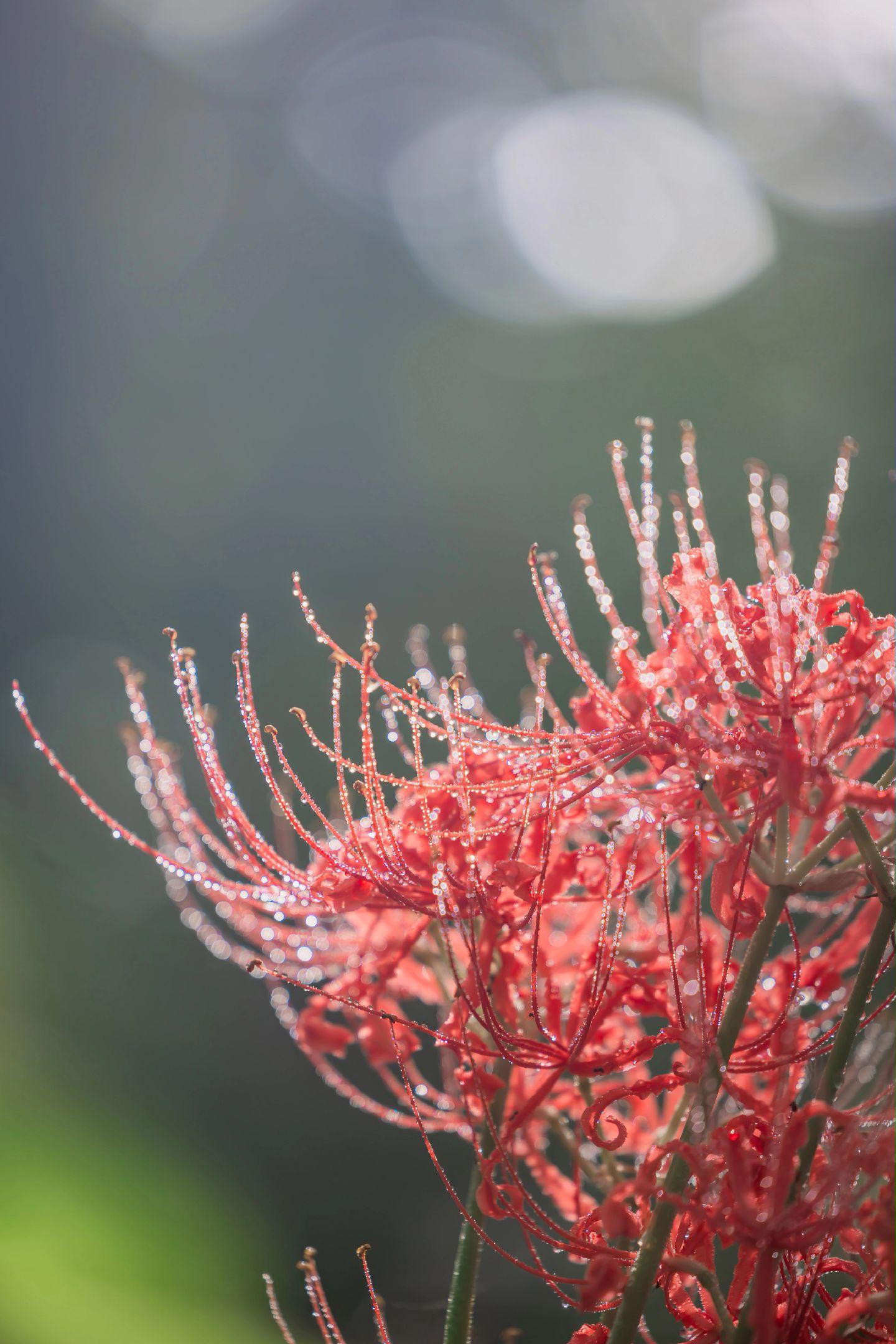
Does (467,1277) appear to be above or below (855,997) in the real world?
below

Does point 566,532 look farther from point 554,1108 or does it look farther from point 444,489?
point 554,1108

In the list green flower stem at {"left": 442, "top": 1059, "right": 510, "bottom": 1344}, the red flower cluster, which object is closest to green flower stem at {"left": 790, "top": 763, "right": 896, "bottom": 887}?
the red flower cluster

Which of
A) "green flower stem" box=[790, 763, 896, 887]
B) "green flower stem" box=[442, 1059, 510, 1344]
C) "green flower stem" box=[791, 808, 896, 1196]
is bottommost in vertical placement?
"green flower stem" box=[442, 1059, 510, 1344]

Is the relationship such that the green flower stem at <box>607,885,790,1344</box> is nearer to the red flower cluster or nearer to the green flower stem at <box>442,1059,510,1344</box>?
the red flower cluster

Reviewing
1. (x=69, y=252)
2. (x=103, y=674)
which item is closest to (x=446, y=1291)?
(x=103, y=674)

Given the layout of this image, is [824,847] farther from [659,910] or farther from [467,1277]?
[467,1277]

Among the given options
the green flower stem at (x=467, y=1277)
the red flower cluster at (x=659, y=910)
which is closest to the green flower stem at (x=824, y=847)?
the red flower cluster at (x=659, y=910)

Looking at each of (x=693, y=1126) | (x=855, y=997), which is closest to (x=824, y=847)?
(x=855, y=997)

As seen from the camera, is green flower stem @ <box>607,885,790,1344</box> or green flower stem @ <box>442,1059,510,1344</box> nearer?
green flower stem @ <box>607,885,790,1344</box>
